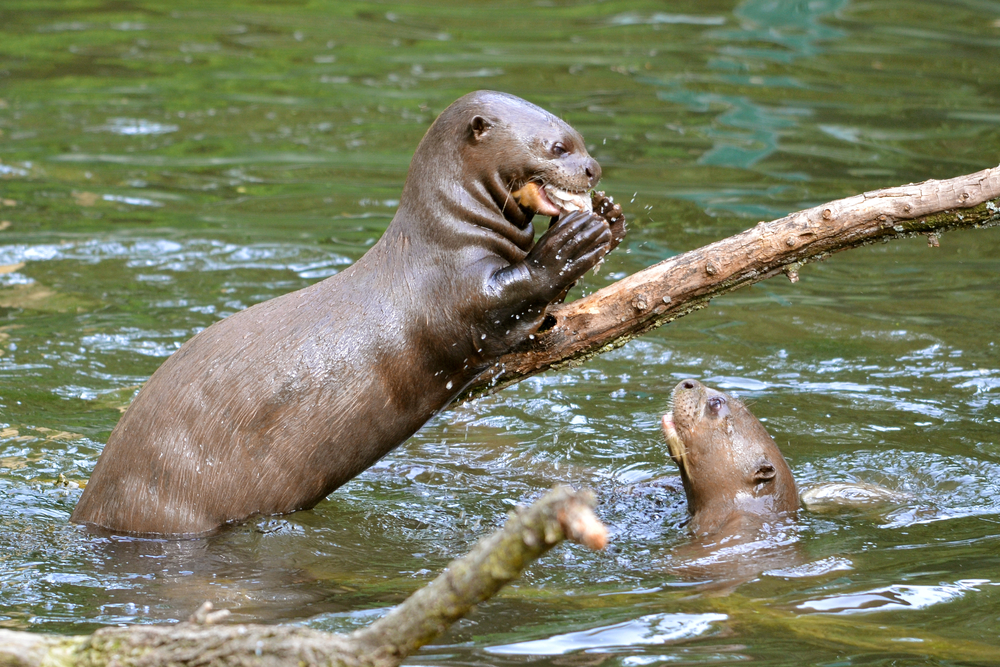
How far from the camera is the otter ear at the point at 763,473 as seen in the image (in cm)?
548

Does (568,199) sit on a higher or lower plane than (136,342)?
higher

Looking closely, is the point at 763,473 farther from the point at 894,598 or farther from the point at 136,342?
the point at 136,342

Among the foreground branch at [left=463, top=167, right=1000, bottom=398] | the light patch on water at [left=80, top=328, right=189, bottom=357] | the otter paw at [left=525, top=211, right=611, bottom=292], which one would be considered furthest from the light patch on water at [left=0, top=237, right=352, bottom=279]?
the otter paw at [left=525, top=211, right=611, bottom=292]

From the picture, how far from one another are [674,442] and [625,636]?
1.82 metres

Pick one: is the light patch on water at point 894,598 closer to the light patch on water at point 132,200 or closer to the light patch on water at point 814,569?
the light patch on water at point 814,569

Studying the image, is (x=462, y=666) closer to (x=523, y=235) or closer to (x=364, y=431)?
(x=364, y=431)

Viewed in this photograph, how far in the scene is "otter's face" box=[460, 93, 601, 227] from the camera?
501 cm

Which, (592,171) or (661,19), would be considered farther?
(661,19)

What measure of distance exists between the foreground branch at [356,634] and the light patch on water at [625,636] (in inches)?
37.6

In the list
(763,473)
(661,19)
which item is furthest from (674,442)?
(661,19)

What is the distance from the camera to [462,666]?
3764mm

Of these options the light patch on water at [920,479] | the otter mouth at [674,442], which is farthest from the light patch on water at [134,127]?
the light patch on water at [920,479]

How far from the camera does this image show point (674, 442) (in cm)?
570

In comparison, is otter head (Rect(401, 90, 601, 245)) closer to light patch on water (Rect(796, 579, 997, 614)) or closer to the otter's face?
the otter's face
